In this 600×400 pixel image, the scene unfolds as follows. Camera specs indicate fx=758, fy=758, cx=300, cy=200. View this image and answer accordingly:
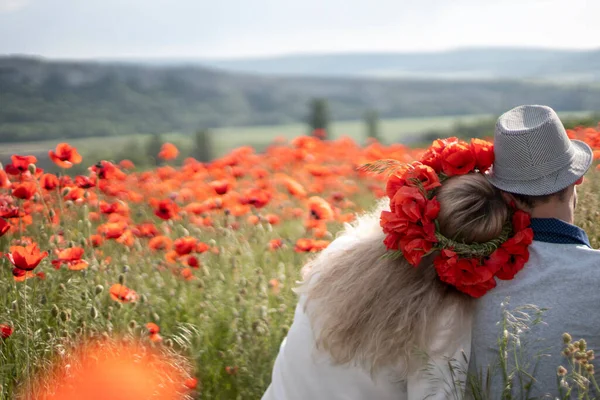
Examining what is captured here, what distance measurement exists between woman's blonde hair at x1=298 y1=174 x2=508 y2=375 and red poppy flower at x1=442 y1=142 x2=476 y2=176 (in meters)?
0.05

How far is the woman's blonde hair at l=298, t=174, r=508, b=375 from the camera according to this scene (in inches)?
82.2

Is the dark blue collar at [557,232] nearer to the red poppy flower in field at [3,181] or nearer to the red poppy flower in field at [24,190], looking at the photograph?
the red poppy flower in field at [24,190]

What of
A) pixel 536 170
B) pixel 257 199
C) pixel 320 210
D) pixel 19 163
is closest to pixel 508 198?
pixel 536 170

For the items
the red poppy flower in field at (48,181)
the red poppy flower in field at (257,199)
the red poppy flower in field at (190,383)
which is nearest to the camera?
the red poppy flower in field at (190,383)

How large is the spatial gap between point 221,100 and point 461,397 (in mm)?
33952

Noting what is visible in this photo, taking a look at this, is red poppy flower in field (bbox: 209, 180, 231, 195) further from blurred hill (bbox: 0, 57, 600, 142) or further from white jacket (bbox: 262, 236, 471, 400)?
blurred hill (bbox: 0, 57, 600, 142)

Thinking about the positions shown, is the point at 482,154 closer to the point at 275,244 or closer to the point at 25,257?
the point at 25,257

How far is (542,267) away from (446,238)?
0.29 metres

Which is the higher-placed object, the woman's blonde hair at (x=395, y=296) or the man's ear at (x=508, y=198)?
the man's ear at (x=508, y=198)

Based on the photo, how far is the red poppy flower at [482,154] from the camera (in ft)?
7.38

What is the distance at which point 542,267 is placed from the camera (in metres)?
2.12

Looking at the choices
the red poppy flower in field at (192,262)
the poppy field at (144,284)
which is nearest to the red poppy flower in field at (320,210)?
the poppy field at (144,284)

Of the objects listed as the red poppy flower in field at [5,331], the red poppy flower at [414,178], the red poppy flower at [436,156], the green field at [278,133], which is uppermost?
the red poppy flower at [436,156]

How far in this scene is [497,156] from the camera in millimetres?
2236
